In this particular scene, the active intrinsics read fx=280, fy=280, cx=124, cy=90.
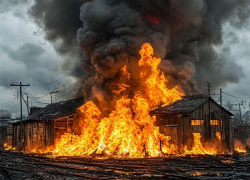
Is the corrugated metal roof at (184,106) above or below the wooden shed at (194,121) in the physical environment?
above

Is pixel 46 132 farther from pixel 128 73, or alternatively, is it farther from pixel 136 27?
pixel 136 27

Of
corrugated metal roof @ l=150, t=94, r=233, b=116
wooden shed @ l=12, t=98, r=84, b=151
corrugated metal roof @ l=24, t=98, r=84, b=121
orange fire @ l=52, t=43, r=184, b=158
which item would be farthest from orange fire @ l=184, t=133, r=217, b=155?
corrugated metal roof @ l=24, t=98, r=84, b=121

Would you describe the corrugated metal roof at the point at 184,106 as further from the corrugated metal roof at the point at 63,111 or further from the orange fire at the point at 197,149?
the corrugated metal roof at the point at 63,111

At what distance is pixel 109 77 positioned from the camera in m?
32.4

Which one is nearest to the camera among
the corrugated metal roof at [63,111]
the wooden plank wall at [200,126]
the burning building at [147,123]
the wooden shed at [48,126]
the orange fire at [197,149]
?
the burning building at [147,123]

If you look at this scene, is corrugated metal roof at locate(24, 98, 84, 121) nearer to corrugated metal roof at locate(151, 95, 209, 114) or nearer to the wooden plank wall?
corrugated metal roof at locate(151, 95, 209, 114)

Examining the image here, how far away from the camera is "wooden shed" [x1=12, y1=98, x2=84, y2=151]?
37812mm

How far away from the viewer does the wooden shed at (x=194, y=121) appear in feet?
102

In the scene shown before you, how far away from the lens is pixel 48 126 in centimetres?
3866

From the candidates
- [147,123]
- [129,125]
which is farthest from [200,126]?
[129,125]

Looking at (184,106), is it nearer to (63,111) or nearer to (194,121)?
(194,121)

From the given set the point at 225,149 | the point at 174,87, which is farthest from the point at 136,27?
the point at 225,149

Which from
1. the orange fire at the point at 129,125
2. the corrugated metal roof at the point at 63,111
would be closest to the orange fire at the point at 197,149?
the orange fire at the point at 129,125

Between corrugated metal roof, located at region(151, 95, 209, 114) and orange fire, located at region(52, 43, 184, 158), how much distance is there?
1.45 m
